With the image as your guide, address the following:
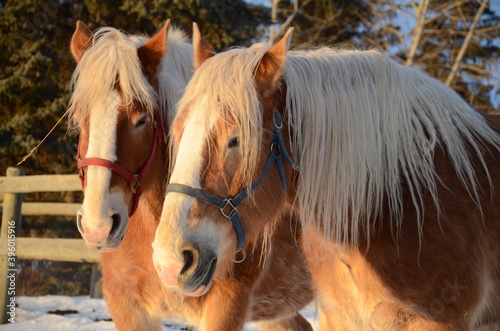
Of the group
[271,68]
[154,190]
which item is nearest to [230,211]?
[271,68]

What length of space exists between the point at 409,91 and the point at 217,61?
3.20 ft

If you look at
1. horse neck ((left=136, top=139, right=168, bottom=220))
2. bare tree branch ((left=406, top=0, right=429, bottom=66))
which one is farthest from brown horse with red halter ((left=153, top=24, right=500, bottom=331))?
bare tree branch ((left=406, top=0, right=429, bottom=66))

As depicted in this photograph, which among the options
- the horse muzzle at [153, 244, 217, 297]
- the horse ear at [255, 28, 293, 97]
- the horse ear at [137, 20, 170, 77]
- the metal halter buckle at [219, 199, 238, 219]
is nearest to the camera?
the horse muzzle at [153, 244, 217, 297]

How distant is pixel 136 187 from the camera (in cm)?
338

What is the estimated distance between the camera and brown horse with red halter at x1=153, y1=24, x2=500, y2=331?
7.90 ft

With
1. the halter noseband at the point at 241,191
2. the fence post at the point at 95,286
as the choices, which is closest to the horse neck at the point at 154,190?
the halter noseband at the point at 241,191

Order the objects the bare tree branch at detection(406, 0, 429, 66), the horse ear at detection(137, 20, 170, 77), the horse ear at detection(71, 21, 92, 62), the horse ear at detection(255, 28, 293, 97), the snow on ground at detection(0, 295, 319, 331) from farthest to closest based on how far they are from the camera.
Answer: the bare tree branch at detection(406, 0, 429, 66), the snow on ground at detection(0, 295, 319, 331), the horse ear at detection(71, 21, 92, 62), the horse ear at detection(137, 20, 170, 77), the horse ear at detection(255, 28, 293, 97)

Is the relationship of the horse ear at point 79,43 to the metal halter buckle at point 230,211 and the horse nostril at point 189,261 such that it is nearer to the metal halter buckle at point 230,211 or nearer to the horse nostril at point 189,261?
the metal halter buckle at point 230,211

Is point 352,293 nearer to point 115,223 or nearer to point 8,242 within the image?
point 115,223

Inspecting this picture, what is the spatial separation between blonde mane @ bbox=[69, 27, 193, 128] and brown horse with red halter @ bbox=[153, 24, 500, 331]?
66 centimetres

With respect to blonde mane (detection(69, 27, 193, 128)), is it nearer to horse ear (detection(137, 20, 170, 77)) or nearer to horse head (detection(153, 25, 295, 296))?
horse ear (detection(137, 20, 170, 77))

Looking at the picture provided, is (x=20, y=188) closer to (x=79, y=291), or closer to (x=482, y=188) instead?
(x=482, y=188)

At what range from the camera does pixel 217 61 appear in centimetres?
257

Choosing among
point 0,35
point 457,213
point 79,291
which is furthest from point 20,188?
point 79,291
